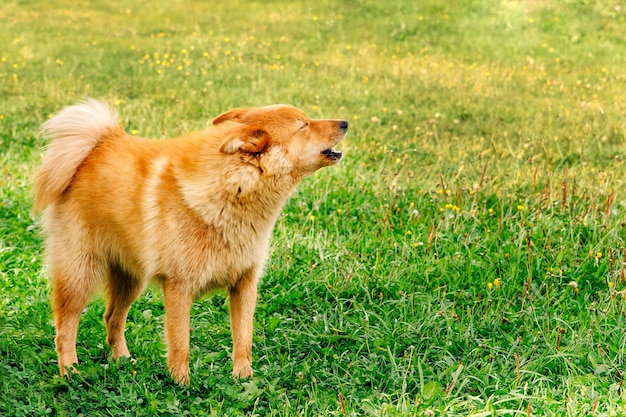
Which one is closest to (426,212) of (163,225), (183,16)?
(163,225)

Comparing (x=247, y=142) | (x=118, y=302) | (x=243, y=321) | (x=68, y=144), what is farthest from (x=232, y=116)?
(x=118, y=302)

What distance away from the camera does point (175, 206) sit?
3793 mm

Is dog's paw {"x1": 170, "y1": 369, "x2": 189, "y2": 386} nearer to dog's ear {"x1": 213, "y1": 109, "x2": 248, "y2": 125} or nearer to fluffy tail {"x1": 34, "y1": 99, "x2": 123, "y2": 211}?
fluffy tail {"x1": 34, "y1": 99, "x2": 123, "y2": 211}

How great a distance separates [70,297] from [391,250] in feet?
7.05

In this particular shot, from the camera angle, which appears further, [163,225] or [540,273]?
[540,273]

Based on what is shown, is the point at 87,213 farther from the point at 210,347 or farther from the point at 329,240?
the point at 329,240

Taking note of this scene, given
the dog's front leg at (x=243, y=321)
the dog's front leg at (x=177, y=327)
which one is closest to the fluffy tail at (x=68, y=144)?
the dog's front leg at (x=177, y=327)

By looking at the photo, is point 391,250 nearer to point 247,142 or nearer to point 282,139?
point 282,139

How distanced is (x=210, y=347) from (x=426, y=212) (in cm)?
210

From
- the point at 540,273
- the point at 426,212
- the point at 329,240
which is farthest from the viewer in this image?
the point at 426,212

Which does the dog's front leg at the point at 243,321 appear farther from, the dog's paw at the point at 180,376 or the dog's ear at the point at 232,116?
the dog's ear at the point at 232,116

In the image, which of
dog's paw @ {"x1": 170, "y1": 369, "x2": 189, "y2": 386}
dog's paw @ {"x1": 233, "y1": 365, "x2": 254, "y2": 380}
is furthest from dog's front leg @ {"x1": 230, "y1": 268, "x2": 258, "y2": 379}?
dog's paw @ {"x1": 170, "y1": 369, "x2": 189, "y2": 386}

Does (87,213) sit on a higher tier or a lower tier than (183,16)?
higher

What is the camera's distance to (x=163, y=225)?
3797 mm
